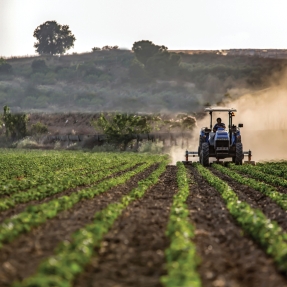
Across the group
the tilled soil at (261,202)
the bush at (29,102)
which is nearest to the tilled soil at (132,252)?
the tilled soil at (261,202)

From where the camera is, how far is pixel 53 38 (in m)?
155

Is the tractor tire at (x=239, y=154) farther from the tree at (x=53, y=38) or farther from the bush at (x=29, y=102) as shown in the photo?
the tree at (x=53, y=38)

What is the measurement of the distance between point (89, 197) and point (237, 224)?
19.2ft

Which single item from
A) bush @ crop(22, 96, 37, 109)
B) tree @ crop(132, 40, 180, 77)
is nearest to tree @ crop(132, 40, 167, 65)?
tree @ crop(132, 40, 180, 77)

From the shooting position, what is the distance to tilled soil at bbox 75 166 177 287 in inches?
385

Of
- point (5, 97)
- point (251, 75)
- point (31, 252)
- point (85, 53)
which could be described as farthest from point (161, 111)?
point (31, 252)

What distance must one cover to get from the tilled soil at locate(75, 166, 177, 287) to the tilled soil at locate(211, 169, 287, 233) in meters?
2.62

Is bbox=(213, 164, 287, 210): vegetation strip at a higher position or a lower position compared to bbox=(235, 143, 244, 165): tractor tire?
lower

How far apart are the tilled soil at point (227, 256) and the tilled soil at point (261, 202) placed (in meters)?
1.14

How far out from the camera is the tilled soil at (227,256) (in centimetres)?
1000

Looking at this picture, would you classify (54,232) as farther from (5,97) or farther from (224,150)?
(5,97)

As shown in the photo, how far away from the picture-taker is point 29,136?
277ft

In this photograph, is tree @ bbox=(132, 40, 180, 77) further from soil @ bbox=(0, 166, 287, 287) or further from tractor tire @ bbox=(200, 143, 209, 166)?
soil @ bbox=(0, 166, 287, 287)

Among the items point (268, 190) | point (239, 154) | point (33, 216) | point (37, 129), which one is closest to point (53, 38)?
point (37, 129)
